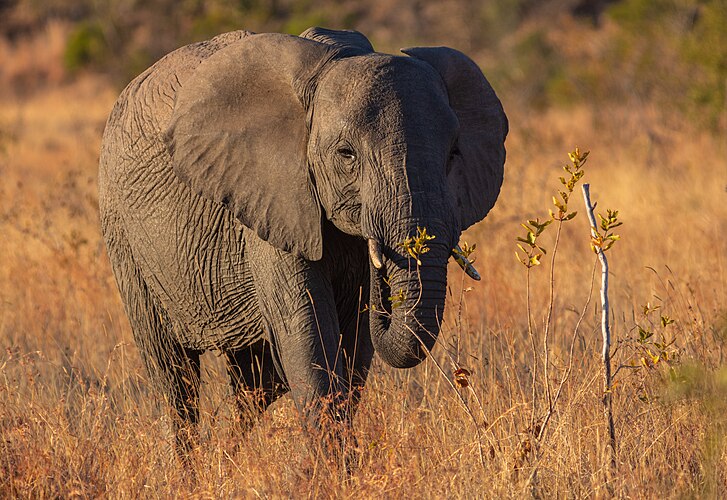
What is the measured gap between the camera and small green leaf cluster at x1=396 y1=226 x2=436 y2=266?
153 inches

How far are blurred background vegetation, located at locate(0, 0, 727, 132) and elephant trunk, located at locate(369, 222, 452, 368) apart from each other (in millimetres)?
10641

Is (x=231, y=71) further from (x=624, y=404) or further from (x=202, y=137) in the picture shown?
(x=624, y=404)

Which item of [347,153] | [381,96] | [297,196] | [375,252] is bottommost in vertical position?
[375,252]

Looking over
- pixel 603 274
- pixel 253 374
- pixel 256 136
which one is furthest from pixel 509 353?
pixel 256 136

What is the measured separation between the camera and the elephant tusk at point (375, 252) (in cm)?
409

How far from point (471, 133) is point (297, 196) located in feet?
2.58

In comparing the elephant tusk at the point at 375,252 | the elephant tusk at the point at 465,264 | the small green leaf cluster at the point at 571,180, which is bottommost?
the elephant tusk at the point at 465,264

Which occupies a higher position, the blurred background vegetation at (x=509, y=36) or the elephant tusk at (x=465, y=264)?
the blurred background vegetation at (x=509, y=36)

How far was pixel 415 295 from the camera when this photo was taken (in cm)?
411

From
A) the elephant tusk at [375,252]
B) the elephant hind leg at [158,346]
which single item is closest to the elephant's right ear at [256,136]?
the elephant tusk at [375,252]

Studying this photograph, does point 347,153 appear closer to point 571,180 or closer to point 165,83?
point 571,180

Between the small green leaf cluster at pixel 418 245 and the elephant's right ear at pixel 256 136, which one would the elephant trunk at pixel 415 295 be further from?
the elephant's right ear at pixel 256 136

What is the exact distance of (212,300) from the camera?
197 inches

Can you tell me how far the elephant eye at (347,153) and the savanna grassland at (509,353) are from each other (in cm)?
61
